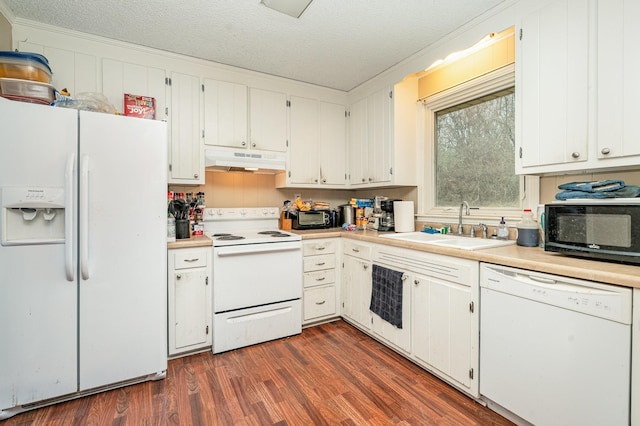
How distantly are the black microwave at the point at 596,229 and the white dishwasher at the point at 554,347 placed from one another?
0.23m

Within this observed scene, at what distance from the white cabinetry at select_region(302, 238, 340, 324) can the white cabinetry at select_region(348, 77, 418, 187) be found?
0.84m

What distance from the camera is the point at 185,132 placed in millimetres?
2645

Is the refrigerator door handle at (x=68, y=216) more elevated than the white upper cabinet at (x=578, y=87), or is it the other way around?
the white upper cabinet at (x=578, y=87)

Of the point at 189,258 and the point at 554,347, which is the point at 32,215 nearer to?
the point at 189,258

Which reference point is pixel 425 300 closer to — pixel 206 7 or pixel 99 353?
pixel 99 353

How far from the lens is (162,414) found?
1.69 meters

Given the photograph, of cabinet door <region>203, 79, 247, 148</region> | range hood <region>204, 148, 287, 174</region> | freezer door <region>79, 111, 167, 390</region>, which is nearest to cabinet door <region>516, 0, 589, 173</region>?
range hood <region>204, 148, 287, 174</region>

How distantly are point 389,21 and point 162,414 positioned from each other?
2.93m

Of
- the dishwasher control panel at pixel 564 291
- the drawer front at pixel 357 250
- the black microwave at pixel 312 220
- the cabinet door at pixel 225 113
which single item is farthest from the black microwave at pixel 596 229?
the cabinet door at pixel 225 113

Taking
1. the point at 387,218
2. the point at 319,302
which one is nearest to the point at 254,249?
the point at 319,302

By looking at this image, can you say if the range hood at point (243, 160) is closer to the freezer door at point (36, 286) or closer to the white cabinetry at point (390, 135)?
the white cabinetry at point (390, 135)

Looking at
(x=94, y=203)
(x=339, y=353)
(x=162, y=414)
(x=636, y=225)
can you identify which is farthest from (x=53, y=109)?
(x=636, y=225)

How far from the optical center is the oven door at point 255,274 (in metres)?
2.39

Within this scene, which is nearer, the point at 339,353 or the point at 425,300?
the point at 425,300
